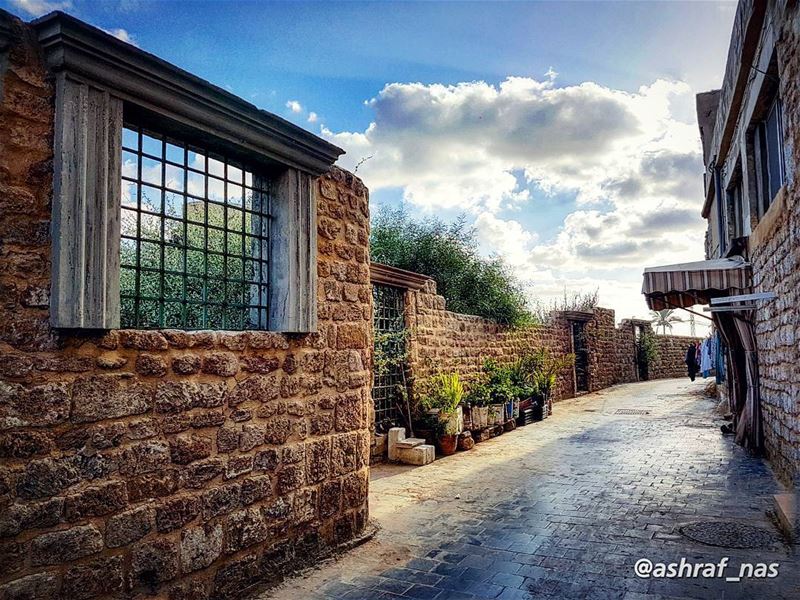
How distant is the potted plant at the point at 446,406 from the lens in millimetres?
8055

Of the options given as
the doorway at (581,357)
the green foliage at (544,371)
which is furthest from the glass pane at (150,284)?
the doorway at (581,357)

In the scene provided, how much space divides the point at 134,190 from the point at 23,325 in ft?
3.25

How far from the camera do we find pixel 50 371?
100 inches

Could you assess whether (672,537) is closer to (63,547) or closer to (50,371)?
(63,547)

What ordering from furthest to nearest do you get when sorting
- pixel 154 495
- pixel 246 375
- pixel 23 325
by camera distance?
pixel 246 375 < pixel 154 495 < pixel 23 325

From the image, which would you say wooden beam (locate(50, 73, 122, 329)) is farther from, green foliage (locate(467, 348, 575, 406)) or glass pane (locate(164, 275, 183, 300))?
green foliage (locate(467, 348, 575, 406))

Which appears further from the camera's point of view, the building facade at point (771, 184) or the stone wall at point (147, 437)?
the building facade at point (771, 184)

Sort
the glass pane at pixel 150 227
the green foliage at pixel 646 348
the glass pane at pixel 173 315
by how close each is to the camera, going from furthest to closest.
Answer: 1. the green foliage at pixel 646 348
2. the glass pane at pixel 173 315
3. the glass pane at pixel 150 227

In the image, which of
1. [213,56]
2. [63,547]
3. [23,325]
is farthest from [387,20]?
[63,547]

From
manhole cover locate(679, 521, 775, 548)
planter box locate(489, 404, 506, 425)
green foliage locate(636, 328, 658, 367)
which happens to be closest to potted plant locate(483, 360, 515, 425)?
planter box locate(489, 404, 506, 425)

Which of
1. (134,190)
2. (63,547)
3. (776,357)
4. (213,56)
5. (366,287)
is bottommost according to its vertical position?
(63,547)

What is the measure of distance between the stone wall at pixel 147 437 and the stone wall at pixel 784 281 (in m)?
3.84

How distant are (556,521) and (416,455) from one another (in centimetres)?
280

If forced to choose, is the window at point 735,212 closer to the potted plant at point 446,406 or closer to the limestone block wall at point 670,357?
the potted plant at point 446,406
